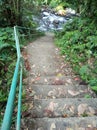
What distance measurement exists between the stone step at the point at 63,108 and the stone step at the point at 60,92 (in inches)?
22.2

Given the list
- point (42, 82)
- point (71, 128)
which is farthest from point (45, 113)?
point (42, 82)

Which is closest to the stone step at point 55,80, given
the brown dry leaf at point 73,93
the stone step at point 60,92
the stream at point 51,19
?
the stone step at point 60,92

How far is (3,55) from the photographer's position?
22.6 feet

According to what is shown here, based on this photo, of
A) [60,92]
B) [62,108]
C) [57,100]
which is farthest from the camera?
[60,92]

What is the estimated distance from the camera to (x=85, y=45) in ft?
26.0

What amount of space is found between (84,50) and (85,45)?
32 centimetres

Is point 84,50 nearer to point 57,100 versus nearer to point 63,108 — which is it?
point 57,100

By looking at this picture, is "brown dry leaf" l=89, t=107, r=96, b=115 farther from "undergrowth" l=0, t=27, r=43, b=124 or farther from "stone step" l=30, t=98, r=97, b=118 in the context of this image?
"undergrowth" l=0, t=27, r=43, b=124

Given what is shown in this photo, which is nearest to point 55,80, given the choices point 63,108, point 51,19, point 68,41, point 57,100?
point 57,100

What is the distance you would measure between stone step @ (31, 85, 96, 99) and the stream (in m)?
10.3

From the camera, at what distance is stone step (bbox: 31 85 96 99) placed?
15.2 feet

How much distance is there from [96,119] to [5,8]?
808 cm

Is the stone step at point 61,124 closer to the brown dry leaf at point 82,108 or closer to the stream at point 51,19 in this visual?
the brown dry leaf at point 82,108

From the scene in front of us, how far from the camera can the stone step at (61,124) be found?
3.13 meters
